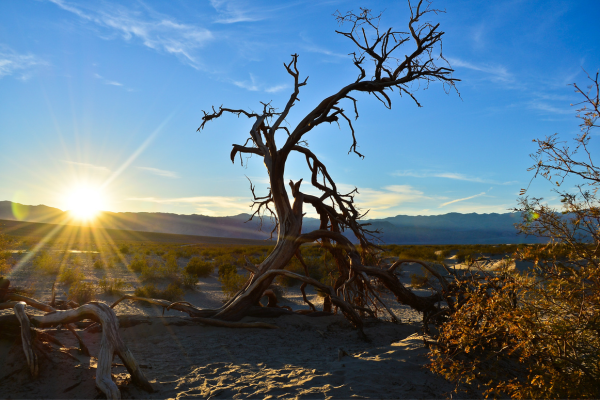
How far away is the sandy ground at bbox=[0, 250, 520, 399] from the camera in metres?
3.94

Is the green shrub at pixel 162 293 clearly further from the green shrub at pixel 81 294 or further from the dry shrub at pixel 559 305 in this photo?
the dry shrub at pixel 559 305

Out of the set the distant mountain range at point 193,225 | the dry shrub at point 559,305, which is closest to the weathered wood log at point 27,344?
the dry shrub at point 559,305

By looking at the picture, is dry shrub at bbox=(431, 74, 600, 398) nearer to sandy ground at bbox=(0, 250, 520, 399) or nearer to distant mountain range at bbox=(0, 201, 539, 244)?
sandy ground at bbox=(0, 250, 520, 399)

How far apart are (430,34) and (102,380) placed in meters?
6.85

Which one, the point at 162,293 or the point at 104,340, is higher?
the point at 104,340

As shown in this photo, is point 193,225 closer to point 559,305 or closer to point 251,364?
point 251,364

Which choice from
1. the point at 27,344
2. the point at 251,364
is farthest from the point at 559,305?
the point at 27,344

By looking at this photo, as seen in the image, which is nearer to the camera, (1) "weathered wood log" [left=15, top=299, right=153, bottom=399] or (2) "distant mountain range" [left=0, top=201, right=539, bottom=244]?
(1) "weathered wood log" [left=15, top=299, right=153, bottom=399]

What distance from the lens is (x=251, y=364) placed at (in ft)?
16.8

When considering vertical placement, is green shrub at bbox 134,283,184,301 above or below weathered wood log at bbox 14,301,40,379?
below

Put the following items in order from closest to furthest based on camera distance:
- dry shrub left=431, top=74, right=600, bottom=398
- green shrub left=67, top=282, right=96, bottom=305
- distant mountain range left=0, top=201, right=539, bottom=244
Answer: dry shrub left=431, top=74, right=600, bottom=398, green shrub left=67, top=282, right=96, bottom=305, distant mountain range left=0, top=201, right=539, bottom=244

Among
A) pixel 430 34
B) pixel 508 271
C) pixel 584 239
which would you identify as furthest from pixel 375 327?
pixel 430 34

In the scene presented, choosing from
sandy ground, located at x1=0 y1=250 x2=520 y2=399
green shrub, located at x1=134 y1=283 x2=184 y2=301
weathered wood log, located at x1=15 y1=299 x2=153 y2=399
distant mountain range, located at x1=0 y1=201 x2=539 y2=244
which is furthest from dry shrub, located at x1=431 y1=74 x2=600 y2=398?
distant mountain range, located at x1=0 y1=201 x2=539 y2=244

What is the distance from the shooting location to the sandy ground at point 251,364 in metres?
3.94
